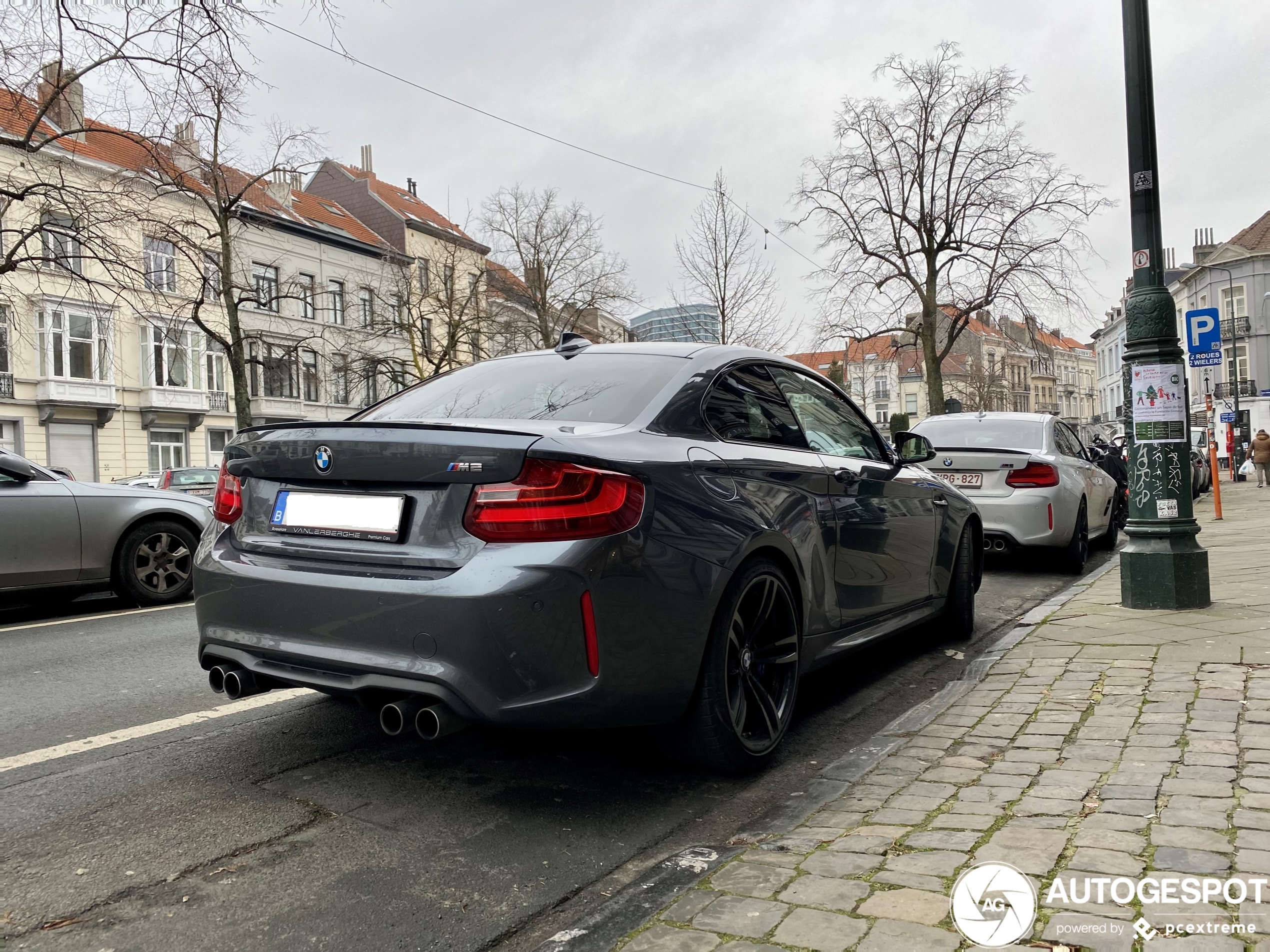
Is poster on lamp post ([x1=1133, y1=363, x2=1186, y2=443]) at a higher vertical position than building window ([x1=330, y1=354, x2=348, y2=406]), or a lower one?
lower

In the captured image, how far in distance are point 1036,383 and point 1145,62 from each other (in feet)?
440

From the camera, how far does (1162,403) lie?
21.0 ft

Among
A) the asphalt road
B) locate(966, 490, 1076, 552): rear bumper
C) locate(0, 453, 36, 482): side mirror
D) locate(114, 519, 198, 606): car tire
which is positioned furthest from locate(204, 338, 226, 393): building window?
the asphalt road

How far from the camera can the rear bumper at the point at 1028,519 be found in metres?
8.82

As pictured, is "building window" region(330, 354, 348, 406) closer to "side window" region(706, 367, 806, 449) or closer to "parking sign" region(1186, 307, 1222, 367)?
"parking sign" region(1186, 307, 1222, 367)

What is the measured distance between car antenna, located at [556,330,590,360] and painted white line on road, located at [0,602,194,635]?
15.4ft

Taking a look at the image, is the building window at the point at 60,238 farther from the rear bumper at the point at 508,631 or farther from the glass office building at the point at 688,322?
the glass office building at the point at 688,322

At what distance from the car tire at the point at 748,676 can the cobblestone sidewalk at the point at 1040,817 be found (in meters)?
0.39

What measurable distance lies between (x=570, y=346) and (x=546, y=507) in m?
1.46

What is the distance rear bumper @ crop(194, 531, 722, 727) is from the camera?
2.85 metres

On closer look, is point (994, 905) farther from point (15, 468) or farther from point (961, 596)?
point (15, 468)

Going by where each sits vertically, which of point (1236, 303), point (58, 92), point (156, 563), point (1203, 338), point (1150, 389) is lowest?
point (156, 563)

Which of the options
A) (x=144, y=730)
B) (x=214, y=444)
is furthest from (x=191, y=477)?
(x=144, y=730)

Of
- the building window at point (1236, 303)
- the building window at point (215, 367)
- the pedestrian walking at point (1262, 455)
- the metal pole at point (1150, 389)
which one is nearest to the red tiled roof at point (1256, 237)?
the building window at point (1236, 303)
